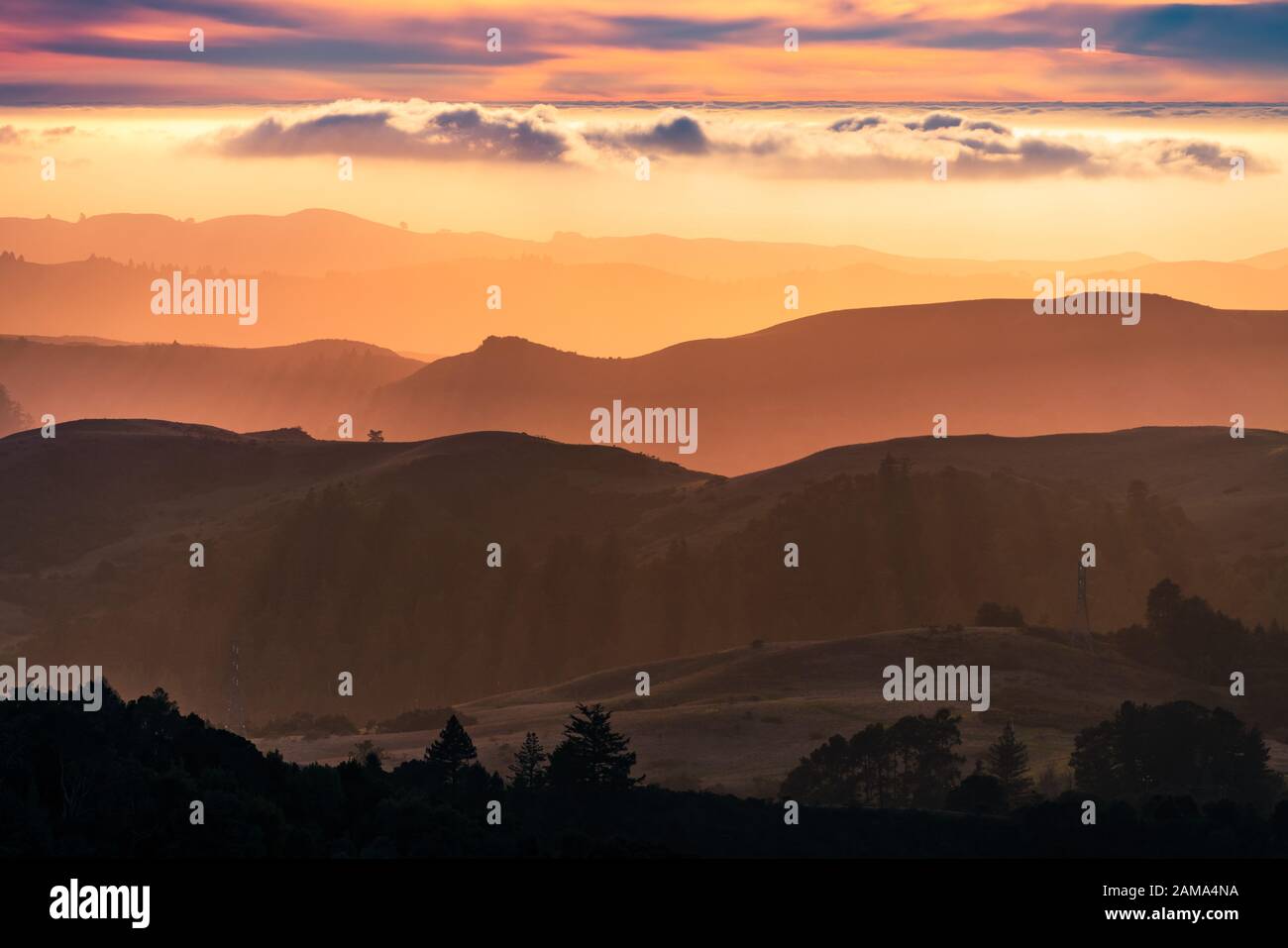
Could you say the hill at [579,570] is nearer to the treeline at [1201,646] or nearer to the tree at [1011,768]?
the treeline at [1201,646]

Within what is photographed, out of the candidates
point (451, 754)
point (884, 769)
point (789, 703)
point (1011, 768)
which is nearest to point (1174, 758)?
point (1011, 768)

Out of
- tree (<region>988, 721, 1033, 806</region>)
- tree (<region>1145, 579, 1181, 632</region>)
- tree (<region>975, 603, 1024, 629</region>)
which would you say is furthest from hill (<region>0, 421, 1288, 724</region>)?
tree (<region>988, 721, 1033, 806</region>)

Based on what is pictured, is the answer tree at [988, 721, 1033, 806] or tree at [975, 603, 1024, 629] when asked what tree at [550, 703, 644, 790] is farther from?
tree at [975, 603, 1024, 629]

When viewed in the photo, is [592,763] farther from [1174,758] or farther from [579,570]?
[579,570]

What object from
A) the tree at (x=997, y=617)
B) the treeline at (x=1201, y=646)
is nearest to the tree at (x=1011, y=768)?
the treeline at (x=1201, y=646)

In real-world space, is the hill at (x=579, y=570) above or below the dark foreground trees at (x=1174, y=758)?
above

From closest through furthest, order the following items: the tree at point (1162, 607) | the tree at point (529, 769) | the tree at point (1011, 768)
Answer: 1. the tree at point (529, 769)
2. the tree at point (1011, 768)
3. the tree at point (1162, 607)
